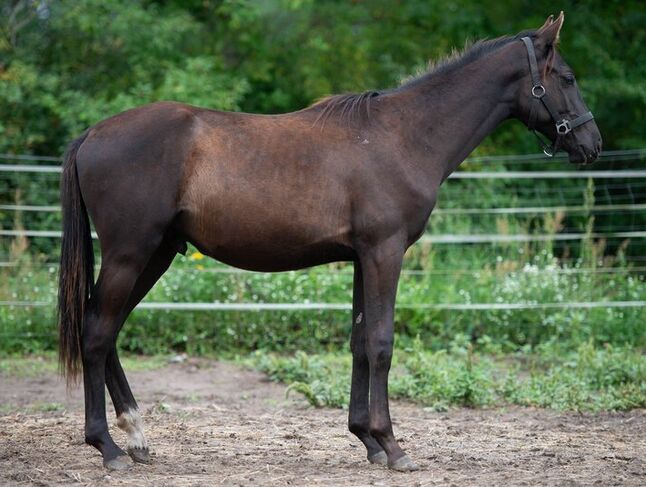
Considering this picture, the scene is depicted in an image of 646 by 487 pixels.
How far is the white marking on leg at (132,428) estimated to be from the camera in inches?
185

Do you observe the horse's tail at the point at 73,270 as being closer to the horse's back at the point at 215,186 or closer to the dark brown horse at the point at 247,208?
the dark brown horse at the point at 247,208

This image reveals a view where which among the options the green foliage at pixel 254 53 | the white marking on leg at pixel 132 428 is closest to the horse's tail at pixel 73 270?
the white marking on leg at pixel 132 428

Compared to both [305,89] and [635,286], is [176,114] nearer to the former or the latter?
[635,286]

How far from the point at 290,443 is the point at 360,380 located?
2.15ft

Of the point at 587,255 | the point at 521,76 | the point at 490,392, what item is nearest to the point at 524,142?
the point at 587,255

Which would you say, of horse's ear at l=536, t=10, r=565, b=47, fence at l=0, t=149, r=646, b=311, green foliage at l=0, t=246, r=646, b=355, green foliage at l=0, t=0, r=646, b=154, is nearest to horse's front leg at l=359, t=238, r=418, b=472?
horse's ear at l=536, t=10, r=565, b=47

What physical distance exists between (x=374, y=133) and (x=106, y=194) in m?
1.40

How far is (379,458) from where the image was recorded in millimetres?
4754

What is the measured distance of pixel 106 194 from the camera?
4500 millimetres

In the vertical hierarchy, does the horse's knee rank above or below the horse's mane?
below

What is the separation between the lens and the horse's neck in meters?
4.84

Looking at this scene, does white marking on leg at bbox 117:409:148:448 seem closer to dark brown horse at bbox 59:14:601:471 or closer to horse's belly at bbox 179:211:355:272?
dark brown horse at bbox 59:14:601:471

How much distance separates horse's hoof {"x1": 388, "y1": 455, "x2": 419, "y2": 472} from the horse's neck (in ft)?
4.81

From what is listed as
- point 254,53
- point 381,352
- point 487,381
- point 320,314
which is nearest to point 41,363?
point 320,314
